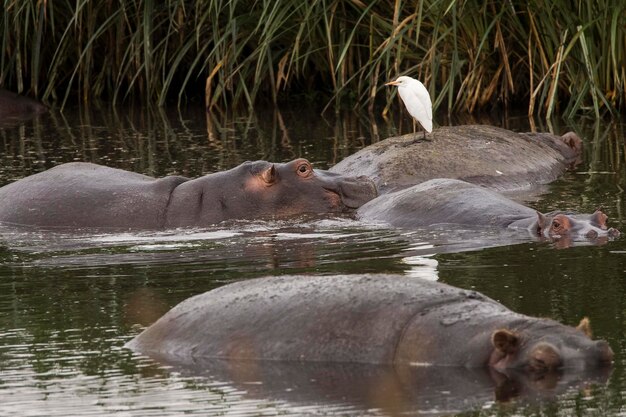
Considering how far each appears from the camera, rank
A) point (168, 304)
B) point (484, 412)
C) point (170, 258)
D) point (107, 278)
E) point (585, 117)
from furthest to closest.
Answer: point (585, 117) < point (170, 258) < point (107, 278) < point (168, 304) < point (484, 412)

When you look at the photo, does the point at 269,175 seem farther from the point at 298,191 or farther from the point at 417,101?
the point at 417,101

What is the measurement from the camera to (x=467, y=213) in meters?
8.09

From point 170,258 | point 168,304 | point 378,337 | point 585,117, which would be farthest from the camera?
point 585,117

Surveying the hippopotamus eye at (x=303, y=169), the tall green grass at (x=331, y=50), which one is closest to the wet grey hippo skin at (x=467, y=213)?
the hippopotamus eye at (x=303, y=169)

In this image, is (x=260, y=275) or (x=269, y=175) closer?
(x=260, y=275)

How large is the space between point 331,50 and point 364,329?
34.9 feet

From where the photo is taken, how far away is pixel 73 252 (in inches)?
305

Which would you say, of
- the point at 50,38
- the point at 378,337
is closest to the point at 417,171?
the point at 378,337

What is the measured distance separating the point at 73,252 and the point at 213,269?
1.09 m

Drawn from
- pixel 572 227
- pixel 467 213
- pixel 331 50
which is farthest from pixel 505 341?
pixel 331 50

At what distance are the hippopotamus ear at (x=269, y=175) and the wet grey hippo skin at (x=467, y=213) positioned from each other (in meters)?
0.56

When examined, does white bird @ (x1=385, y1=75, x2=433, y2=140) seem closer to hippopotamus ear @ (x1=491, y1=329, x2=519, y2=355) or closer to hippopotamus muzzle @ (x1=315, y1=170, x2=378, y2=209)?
hippopotamus muzzle @ (x1=315, y1=170, x2=378, y2=209)

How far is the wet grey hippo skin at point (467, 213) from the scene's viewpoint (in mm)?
7637

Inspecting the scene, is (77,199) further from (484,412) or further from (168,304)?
(484,412)
